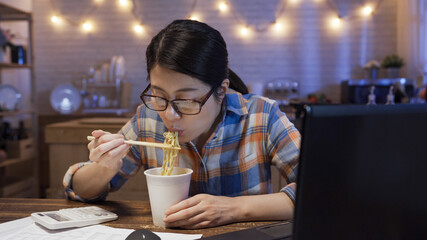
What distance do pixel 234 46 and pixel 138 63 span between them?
3.93 ft

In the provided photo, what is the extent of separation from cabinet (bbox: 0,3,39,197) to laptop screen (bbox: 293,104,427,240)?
359cm

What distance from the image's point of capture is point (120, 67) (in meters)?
4.58

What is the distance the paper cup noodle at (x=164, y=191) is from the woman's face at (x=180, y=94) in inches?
8.3

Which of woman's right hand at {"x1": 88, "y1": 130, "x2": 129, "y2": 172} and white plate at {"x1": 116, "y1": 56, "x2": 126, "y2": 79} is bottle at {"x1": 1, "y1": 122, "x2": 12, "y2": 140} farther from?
woman's right hand at {"x1": 88, "y1": 130, "x2": 129, "y2": 172}

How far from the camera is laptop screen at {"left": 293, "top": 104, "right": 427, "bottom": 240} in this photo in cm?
47

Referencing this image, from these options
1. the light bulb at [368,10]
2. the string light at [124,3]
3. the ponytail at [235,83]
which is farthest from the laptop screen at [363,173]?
the string light at [124,3]

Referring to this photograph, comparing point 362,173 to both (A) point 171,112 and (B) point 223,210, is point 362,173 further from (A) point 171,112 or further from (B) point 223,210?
(A) point 171,112

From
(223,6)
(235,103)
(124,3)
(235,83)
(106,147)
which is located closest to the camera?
(106,147)

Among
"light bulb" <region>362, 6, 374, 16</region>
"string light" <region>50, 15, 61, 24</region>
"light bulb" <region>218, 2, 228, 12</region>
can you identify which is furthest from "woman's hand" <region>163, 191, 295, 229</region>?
"string light" <region>50, 15, 61, 24</region>

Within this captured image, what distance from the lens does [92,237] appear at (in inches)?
35.7

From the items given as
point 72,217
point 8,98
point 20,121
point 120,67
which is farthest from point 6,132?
point 72,217

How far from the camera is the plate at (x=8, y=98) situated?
12.2 ft

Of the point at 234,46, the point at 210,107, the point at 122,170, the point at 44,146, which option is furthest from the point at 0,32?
the point at 210,107

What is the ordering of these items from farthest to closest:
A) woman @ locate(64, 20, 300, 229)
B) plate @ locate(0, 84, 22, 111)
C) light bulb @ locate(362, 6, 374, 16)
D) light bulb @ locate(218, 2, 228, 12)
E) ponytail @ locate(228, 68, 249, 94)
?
light bulb @ locate(218, 2, 228, 12) < light bulb @ locate(362, 6, 374, 16) < plate @ locate(0, 84, 22, 111) < ponytail @ locate(228, 68, 249, 94) < woman @ locate(64, 20, 300, 229)
